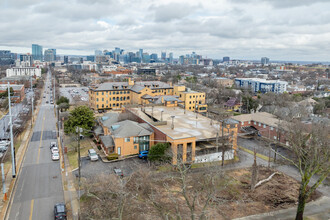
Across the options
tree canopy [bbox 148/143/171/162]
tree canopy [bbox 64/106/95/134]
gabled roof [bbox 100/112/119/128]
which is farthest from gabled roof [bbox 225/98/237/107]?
tree canopy [bbox 148/143/171/162]

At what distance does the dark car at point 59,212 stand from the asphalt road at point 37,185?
85cm

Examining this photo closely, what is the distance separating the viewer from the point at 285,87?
109m

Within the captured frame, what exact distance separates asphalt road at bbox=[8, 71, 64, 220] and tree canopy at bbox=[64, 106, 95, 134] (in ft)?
12.8

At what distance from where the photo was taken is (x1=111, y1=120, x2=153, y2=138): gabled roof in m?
34.5

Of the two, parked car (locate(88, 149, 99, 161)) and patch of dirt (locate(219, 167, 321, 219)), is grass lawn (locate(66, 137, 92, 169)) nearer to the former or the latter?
parked car (locate(88, 149, 99, 161))

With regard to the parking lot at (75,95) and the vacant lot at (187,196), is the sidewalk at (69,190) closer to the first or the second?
the vacant lot at (187,196)

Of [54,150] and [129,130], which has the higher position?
[129,130]

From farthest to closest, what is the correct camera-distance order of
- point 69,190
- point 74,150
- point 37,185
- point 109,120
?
point 109,120, point 74,150, point 37,185, point 69,190

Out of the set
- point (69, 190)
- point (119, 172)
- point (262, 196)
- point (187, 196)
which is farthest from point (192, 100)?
point (69, 190)

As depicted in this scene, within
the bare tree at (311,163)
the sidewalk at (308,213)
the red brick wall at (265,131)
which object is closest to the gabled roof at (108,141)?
the sidewalk at (308,213)

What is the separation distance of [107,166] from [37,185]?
7.88 meters

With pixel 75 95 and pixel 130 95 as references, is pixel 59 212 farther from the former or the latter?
pixel 75 95

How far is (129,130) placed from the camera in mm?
35250

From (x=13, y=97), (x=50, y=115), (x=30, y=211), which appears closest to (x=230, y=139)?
(x=30, y=211)
